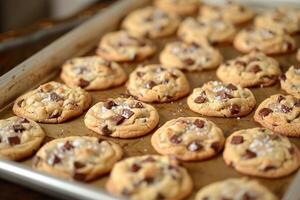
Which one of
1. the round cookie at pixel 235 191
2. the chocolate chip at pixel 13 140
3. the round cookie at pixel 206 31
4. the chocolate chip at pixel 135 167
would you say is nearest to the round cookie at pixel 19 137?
the chocolate chip at pixel 13 140

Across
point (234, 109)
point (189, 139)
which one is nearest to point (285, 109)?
point (234, 109)

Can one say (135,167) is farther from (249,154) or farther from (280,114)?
(280,114)

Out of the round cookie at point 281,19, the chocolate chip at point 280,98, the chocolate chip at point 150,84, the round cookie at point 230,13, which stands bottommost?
the chocolate chip at point 280,98

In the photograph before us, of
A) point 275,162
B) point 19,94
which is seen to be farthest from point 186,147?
point 19,94

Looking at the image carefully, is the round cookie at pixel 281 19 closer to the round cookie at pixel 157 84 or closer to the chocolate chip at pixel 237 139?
the round cookie at pixel 157 84

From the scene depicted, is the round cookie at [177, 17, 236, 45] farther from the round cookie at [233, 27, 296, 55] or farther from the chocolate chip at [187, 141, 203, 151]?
the chocolate chip at [187, 141, 203, 151]

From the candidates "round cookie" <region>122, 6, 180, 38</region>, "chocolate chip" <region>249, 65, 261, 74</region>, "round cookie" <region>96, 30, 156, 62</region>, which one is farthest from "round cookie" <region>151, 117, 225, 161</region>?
"round cookie" <region>122, 6, 180, 38</region>
